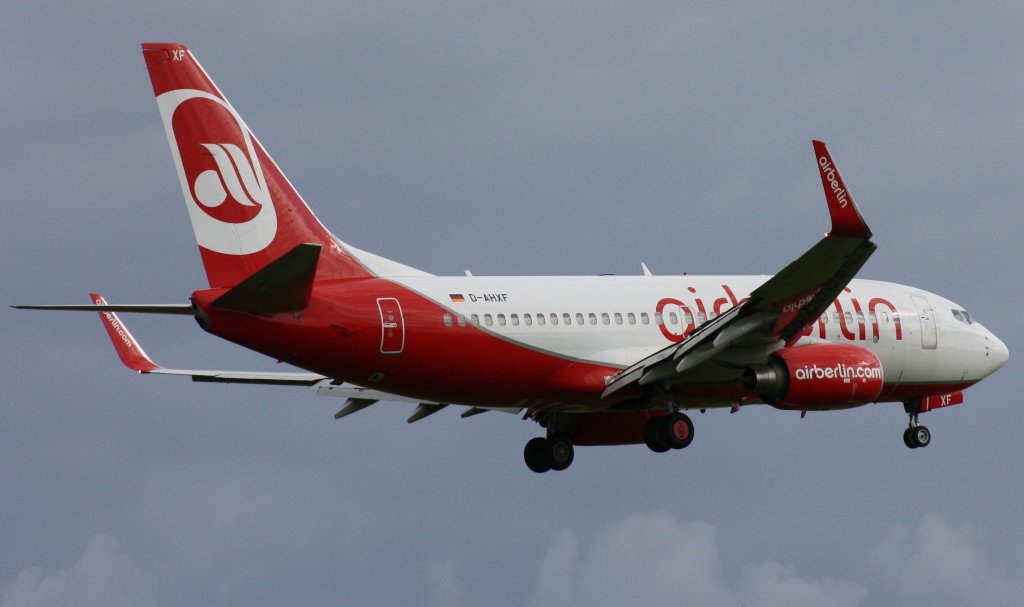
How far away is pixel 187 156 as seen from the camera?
37344 mm

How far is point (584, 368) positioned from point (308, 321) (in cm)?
808

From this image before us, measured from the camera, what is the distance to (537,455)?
4619 cm

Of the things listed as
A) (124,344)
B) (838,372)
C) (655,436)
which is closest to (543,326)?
(655,436)

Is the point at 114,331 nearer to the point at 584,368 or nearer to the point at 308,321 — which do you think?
the point at 308,321

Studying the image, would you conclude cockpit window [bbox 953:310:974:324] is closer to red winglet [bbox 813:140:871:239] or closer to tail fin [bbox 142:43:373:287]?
red winglet [bbox 813:140:871:239]

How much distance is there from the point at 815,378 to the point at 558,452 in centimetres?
826

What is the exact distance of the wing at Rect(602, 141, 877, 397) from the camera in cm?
3581

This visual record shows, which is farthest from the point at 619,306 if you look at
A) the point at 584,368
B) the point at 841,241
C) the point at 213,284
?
the point at 213,284

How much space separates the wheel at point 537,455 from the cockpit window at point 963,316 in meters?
12.5

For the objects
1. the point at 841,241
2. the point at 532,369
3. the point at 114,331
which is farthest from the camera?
the point at 114,331

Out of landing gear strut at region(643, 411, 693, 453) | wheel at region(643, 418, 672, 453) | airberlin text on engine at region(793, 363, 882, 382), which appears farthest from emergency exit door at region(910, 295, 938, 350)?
wheel at region(643, 418, 672, 453)

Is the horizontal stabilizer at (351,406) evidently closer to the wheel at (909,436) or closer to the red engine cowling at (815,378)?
the red engine cowling at (815,378)

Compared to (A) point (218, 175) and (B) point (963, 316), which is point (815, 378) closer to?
(B) point (963, 316)

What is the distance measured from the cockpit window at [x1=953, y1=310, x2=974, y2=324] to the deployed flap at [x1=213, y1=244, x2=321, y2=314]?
20.6m
